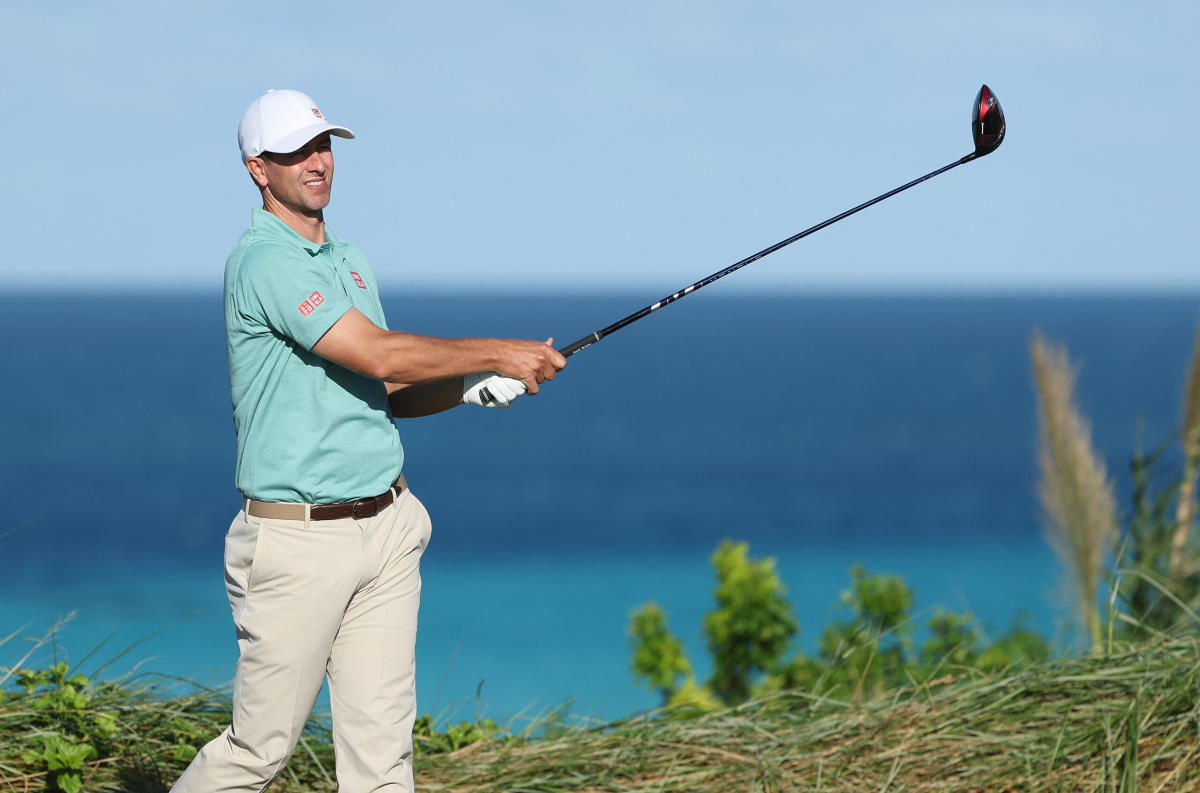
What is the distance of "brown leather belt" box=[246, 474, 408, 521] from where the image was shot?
10.2 ft

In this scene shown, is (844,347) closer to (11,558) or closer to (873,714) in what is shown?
(11,558)

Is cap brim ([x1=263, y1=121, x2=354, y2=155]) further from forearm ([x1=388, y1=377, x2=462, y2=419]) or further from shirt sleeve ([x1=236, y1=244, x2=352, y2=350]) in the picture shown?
forearm ([x1=388, y1=377, x2=462, y2=419])

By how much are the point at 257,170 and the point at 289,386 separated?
577 mm

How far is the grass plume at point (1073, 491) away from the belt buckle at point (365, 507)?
2989 millimetres

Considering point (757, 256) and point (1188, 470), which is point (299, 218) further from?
point (1188, 470)

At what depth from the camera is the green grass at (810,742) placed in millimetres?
3717

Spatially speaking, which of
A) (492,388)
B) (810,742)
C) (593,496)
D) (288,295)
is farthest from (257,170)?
(593,496)

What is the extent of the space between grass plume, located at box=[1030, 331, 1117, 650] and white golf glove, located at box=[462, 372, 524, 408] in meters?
2.71

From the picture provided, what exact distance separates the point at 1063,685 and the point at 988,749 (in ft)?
1.28

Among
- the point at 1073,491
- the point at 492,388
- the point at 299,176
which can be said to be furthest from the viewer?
the point at 1073,491

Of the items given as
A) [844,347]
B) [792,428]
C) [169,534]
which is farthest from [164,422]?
[844,347]

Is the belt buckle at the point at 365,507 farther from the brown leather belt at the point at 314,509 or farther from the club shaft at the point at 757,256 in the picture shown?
the club shaft at the point at 757,256

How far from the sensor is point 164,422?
76938 millimetres

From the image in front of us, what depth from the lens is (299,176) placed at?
3.25m
